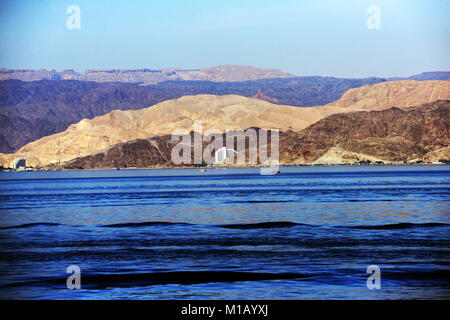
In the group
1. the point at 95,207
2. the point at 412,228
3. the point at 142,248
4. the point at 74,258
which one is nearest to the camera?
the point at 74,258

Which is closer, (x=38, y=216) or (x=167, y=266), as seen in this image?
(x=167, y=266)

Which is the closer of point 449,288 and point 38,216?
point 449,288

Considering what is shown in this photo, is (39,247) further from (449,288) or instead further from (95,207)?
(95,207)

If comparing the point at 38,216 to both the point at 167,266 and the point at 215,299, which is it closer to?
the point at 167,266

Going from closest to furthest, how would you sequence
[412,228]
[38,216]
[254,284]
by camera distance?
[254,284] < [412,228] < [38,216]
